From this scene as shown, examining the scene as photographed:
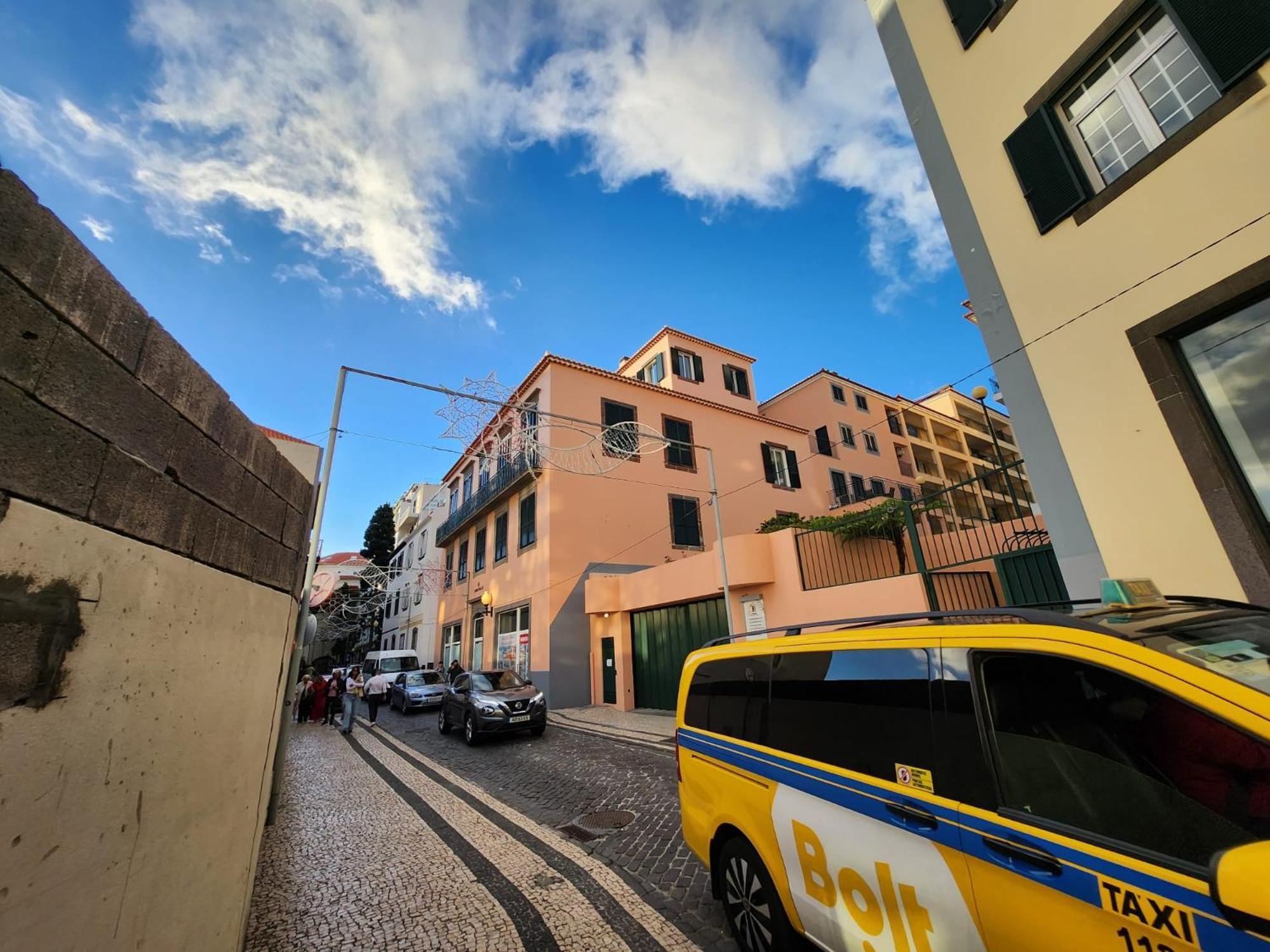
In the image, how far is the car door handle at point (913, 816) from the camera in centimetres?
201

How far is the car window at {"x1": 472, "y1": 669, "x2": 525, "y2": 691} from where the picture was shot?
1144 cm

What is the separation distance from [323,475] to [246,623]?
6818 millimetres

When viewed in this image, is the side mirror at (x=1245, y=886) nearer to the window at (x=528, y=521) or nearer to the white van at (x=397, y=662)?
the window at (x=528, y=521)

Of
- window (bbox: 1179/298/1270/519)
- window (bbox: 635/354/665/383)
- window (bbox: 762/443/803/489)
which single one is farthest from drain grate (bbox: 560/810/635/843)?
window (bbox: 635/354/665/383)

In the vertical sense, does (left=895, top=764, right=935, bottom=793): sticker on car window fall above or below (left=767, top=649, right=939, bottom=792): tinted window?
below

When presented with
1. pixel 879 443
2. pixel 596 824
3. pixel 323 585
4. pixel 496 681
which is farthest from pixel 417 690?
pixel 879 443

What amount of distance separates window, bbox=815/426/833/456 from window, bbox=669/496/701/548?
8.61 metres

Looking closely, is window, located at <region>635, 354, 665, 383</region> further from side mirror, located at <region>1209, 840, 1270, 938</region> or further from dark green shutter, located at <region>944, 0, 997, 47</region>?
side mirror, located at <region>1209, 840, 1270, 938</region>

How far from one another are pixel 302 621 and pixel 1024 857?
9.16 meters

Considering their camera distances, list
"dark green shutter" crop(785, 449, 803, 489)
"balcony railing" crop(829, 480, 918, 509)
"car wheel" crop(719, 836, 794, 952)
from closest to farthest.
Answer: "car wheel" crop(719, 836, 794, 952)
"dark green shutter" crop(785, 449, 803, 489)
"balcony railing" crop(829, 480, 918, 509)

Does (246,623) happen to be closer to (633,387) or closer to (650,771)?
(650,771)

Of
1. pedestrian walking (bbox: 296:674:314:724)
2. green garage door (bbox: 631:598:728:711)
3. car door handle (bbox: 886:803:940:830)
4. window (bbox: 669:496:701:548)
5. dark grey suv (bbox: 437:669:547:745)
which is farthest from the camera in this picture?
window (bbox: 669:496:701:548)

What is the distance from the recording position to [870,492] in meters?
24.9

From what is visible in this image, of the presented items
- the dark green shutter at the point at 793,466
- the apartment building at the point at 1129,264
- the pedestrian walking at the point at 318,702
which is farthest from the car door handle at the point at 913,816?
the dark green shutter at the point at 793,466
